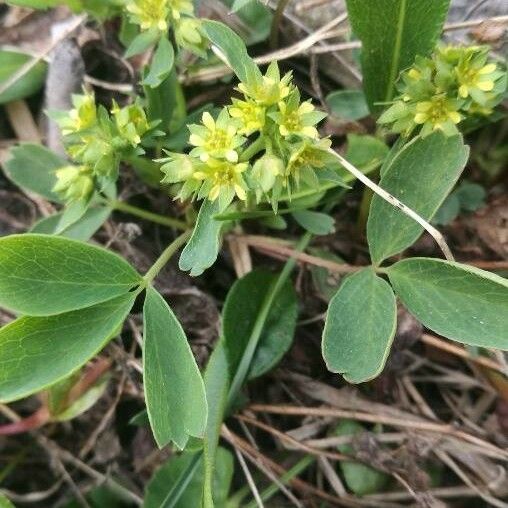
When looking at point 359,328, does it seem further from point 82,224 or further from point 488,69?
point 82,224

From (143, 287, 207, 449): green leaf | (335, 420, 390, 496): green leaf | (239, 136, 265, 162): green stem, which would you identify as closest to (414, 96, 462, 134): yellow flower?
(239, 136, 265, 162): green stem

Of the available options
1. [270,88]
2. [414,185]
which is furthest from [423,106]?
[270,88]

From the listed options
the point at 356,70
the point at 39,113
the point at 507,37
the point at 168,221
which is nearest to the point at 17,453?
the point at 168,221

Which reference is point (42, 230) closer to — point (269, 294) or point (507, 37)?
point (269, 294)

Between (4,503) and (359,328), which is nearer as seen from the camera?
(359,328)

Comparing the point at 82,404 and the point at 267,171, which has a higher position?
the point at 267,171

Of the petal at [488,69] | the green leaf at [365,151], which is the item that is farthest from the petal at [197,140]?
the petal at [488,69]
